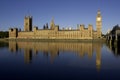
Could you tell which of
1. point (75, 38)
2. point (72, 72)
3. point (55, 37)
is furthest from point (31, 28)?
point (72, 72)

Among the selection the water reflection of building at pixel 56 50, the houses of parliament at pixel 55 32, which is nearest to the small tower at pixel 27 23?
the houses of parliament at pixel 55 32

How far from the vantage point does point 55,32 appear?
127562 millimetres

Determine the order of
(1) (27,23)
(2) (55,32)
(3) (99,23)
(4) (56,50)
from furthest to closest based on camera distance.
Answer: (1) (27,23), (2) (55,32), (3) (99,23), (4) (56,50)

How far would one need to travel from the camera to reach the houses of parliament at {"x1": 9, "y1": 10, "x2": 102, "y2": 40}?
115 meters

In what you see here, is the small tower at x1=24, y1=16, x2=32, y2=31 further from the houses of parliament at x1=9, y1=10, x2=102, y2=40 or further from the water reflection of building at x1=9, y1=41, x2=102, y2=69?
the water reflection of building at x1=9, y1=41, x2=102, y2=69

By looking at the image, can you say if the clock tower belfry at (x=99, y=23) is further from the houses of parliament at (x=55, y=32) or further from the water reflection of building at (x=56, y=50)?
the water reflection of building at (x=56, y=50)

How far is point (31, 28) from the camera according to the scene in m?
148

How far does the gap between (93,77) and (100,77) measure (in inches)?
23.0

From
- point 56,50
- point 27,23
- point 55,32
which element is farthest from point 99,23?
point 56,50

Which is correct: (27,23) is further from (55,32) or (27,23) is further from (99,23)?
(99,23)

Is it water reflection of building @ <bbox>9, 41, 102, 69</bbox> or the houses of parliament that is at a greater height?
the houses of parliament

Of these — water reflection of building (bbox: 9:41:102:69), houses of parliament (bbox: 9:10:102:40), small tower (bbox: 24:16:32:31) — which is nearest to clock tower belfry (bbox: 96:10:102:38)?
houses of parliament (bbox: 9:10:102:40)

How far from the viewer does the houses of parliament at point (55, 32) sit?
115 metres

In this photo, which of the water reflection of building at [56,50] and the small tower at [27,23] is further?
the small tower at [27,23]
